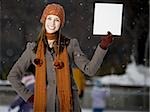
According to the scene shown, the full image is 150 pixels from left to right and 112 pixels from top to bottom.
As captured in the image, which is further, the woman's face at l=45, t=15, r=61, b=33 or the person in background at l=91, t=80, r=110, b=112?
the person in background at l=91, t=80, r=110, b=112

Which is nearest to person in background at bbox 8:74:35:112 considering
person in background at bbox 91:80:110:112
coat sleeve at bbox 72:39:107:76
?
coat sleeve at bbox 72:39:107:76

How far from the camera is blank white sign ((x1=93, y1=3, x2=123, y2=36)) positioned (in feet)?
6.65

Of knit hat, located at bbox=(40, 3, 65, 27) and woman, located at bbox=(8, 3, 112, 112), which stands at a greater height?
knit hat, located at bbox=(40, 3, 65, 27)

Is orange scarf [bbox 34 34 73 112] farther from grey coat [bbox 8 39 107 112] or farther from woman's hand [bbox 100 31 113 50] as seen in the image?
woman's hand [bbox 100 31 113 50]

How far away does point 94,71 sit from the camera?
2.06m

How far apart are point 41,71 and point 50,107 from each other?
16 cm

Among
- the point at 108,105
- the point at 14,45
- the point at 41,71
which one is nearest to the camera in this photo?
the point at 41,71

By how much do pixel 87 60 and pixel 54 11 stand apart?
0.26m

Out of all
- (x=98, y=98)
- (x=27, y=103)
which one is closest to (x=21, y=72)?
(x=27, y=103)

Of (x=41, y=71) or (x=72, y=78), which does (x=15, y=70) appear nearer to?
(x=41, y=71)

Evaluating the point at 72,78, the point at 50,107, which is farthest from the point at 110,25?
the point at 50,107

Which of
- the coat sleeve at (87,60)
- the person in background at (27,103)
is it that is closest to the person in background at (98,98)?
the person in background at (27,103)

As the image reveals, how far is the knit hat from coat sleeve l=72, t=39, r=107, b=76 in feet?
0.40

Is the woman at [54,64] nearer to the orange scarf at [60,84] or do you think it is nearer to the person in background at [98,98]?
the orange scarf at [60,84]
